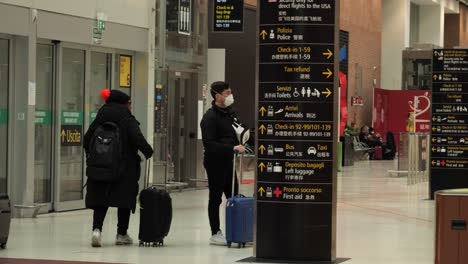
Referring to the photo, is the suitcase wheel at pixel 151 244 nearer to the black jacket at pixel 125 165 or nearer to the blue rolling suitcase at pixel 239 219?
the black jacket at pixel 125 165

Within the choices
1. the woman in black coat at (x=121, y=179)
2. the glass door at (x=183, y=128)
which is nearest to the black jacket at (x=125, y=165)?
the woman in black coat at (x=121, y=179)

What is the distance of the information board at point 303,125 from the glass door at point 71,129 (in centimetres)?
617

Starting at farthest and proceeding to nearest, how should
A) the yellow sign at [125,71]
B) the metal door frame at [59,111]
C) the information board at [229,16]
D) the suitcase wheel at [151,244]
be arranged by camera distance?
the information board at [229,16] < the yellow sign at [125,71] < the metal door frame at [59,111] < the suitcase wheel at [151,244]

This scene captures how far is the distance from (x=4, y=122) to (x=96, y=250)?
4.01 m

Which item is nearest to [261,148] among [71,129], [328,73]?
A: [328,73]

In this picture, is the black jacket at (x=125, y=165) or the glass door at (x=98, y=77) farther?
the glass door at (x=98, y=77)

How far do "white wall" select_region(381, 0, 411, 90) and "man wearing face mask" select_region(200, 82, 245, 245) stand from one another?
33.8 m

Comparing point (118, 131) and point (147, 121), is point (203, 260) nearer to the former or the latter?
point (118, 131)

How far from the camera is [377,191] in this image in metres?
20.8

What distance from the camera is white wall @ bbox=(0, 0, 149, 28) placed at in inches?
552

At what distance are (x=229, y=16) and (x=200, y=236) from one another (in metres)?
8.08

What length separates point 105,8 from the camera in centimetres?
1547

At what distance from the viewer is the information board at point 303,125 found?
9188mm

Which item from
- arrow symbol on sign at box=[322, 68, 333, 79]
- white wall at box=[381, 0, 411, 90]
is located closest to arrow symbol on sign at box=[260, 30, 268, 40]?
arrow symbol on sign at box=[322, 68, 333, 79]
